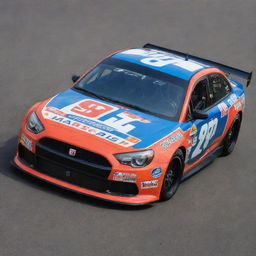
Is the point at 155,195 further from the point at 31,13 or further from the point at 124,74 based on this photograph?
the point at 31,13

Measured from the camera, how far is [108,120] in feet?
30.1

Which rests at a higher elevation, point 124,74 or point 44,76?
point 124,74

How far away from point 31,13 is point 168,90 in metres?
8.93

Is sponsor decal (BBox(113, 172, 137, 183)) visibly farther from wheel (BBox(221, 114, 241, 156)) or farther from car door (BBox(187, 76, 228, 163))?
wheel (BBox(221, 114, 241, 156))

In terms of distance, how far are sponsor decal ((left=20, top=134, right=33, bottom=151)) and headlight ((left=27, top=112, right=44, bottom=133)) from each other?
118 mm

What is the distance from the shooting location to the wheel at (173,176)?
365 inches

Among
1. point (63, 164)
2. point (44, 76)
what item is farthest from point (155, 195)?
point (44, 76)

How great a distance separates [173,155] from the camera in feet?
30.1

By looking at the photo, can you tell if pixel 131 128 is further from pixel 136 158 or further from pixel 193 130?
pixel 193 130

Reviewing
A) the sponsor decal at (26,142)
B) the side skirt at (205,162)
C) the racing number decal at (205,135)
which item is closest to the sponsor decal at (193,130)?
→ the racing number decal at (205,135)

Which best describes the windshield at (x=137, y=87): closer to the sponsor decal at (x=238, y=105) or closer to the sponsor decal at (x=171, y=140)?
the sponsor decal at (x=171, y=140)

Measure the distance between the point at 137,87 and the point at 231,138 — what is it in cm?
257

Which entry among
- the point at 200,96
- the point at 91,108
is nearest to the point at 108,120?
the point at 91,108

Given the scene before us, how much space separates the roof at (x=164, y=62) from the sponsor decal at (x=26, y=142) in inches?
88.7
